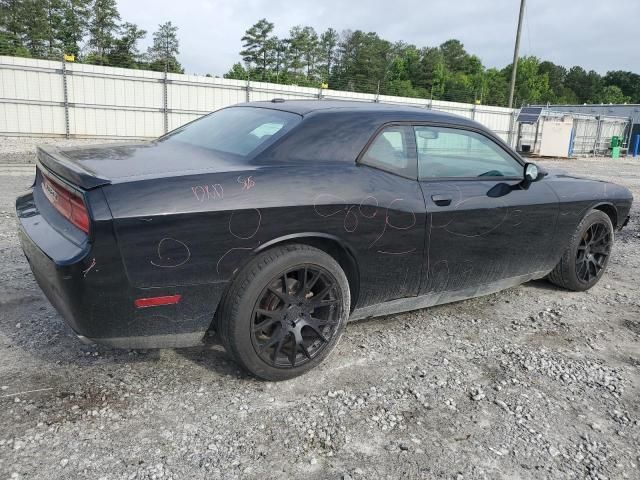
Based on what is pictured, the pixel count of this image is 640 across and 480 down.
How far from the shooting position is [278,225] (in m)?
2.70

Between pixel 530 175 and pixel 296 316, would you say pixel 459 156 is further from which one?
pixel 296 316

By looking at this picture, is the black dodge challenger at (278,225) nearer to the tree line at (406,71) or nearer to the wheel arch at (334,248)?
the wheel arch at (334,248)

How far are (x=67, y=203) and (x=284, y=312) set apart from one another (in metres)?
1.23

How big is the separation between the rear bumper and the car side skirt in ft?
3.44

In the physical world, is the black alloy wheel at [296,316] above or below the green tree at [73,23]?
below

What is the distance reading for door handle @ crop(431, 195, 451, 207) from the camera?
10.9ft

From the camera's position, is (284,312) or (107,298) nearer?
(107,298)

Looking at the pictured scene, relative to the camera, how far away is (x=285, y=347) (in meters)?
2.92

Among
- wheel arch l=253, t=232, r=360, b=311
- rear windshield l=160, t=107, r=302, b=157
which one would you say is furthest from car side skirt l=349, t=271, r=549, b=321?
rear windshield l=160, t=107, r=302, b=157

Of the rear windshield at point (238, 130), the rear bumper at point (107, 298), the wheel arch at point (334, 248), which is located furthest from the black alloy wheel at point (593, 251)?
the rear bumper at point (107, 298)

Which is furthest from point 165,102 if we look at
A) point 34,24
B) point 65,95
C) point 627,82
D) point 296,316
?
point 627,82

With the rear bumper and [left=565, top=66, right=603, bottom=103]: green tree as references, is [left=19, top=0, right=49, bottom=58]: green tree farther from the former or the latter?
[left=565, top=66, right=603, bottom=103]: green tree

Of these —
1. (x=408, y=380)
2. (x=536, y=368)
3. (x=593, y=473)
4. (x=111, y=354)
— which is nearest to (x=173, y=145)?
(x=111, y=354)

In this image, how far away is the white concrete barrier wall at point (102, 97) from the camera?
57.3 ft
